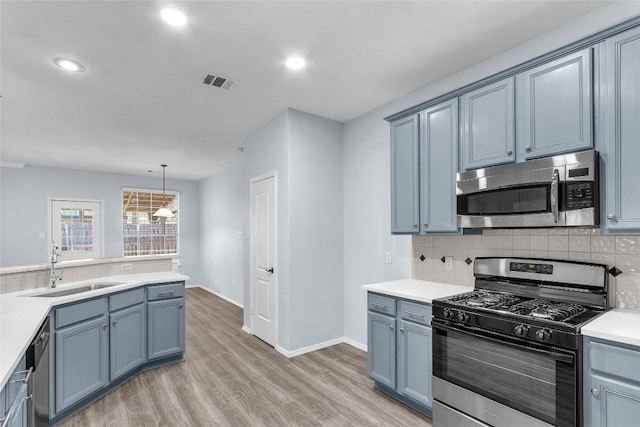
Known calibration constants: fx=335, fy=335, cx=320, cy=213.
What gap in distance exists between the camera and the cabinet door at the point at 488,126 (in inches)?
91.6

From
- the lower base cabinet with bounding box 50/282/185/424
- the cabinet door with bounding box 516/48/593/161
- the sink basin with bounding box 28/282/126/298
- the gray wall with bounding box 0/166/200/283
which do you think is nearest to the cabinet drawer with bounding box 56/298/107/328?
the lower base cabinet with bounding box 50/282/185/424

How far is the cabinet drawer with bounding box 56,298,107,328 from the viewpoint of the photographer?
2.48 meters

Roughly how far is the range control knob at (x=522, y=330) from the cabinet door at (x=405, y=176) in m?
1.18

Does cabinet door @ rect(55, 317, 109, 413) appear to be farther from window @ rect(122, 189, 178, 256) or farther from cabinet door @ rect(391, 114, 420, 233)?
window @ rect(122, 189, 178, 256)

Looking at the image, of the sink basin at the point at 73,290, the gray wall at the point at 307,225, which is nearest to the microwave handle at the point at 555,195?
the gray wall at the point at 307,225

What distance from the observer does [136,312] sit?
3.22m

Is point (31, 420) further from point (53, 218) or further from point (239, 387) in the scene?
point (53, 218)

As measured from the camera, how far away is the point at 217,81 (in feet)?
10.4

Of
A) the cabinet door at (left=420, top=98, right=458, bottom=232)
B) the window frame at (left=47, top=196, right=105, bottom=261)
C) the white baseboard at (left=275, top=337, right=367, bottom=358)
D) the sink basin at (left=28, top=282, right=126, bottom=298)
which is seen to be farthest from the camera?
the window frame at (left=47, top=196, right=105, bottom=261)

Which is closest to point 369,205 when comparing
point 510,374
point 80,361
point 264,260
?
point 264,260

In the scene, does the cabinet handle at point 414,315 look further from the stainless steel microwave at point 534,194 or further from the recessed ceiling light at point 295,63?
the recessed ceiling light at point 295,63

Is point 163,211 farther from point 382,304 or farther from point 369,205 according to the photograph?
point 382,304

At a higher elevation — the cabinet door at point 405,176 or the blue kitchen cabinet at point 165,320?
the cabinet door at point 405,176

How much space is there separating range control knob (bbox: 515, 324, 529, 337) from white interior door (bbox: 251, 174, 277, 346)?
266cm
